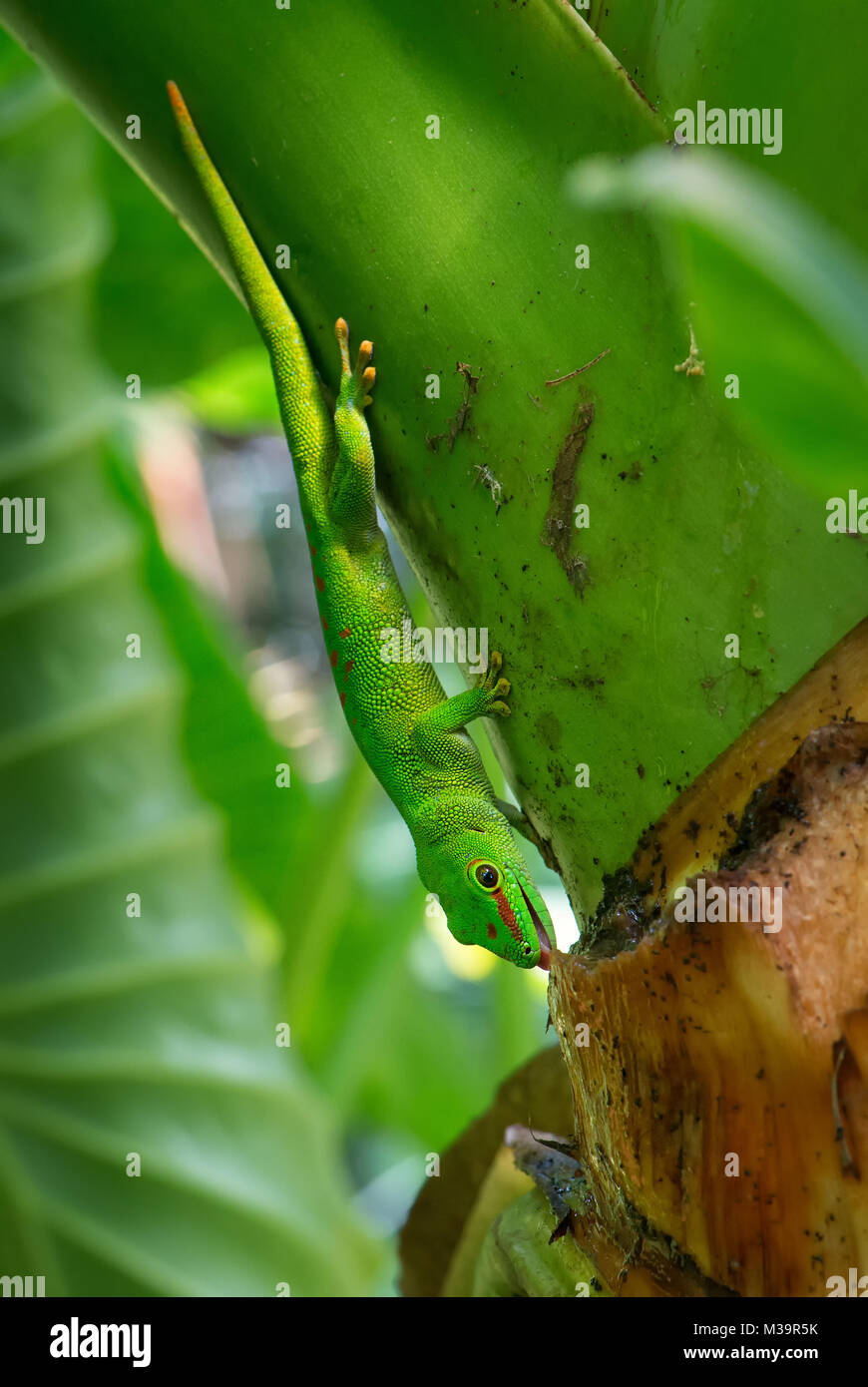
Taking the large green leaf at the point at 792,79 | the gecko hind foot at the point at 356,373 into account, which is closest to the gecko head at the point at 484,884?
the gecko hind foot at the point at 356,373

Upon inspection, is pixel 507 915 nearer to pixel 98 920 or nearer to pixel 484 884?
pixel 484 884

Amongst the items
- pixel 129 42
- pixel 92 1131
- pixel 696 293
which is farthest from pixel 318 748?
pixel 696 293

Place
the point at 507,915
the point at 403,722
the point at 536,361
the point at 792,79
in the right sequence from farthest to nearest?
the point at 403,722 → the point at 507,915 → the point at 536,361 → the point at 792,79

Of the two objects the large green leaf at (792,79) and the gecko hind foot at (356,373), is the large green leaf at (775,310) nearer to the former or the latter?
the large green leaf at (792,79)

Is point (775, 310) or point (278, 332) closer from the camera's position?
point (775, 310)

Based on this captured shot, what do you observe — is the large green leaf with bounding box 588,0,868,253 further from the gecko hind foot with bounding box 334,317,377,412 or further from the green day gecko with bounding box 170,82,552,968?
the green day gecko with bounding box 170,82,552,968

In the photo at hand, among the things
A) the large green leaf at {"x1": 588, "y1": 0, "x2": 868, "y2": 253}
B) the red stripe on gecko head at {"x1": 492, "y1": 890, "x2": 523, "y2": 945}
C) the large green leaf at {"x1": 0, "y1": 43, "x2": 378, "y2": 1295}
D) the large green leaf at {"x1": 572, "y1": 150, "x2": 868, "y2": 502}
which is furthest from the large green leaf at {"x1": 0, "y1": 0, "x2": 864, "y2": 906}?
the large green leaf at {"x1": 0, "y1": 43, "x2": 378, "y2": 1295}

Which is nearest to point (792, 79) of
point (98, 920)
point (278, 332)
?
point (278, 332)

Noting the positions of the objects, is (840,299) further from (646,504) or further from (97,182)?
(97,182)
